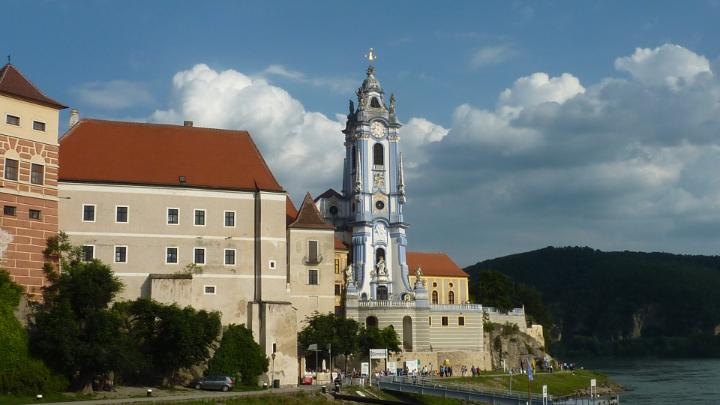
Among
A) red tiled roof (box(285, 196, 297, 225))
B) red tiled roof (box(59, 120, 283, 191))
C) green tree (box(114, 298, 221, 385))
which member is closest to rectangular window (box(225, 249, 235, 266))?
red tiled roof (box(59, 120, 283, 191))

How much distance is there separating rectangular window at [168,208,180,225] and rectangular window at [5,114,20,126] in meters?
12.5

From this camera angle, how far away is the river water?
76.6 metres

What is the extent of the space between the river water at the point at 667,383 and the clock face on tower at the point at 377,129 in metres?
33.6

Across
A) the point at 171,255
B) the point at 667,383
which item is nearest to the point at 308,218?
the point at 171,255

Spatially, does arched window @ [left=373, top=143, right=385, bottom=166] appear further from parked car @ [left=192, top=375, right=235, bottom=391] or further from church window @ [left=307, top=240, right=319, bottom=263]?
parked car @ [left=192, top=375, right=235, bottom=391]

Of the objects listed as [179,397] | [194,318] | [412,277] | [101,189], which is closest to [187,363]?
[194,318]

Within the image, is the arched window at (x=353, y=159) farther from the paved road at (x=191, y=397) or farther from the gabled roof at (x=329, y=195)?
the paved road at (x=191, y=397)

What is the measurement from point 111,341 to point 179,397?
20.5ft

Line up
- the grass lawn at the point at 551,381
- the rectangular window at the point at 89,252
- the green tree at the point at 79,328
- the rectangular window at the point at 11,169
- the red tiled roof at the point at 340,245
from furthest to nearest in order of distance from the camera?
the red tiled roof at the point at 340,245
the grass lawn at the point at 551,381
the rectangular window at the point at 89,252
the rectangular window at the point at 11,169
the green tree at the point at 79,328

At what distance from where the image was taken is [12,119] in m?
54.4

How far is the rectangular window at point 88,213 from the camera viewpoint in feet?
200

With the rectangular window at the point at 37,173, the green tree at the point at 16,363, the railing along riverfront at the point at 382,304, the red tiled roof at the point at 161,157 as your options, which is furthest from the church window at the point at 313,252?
the green tree at the point at 16,363

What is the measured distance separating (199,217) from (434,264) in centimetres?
4301

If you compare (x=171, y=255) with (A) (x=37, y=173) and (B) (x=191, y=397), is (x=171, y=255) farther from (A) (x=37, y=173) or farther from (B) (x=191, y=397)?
(B) (x=191, y=397)
